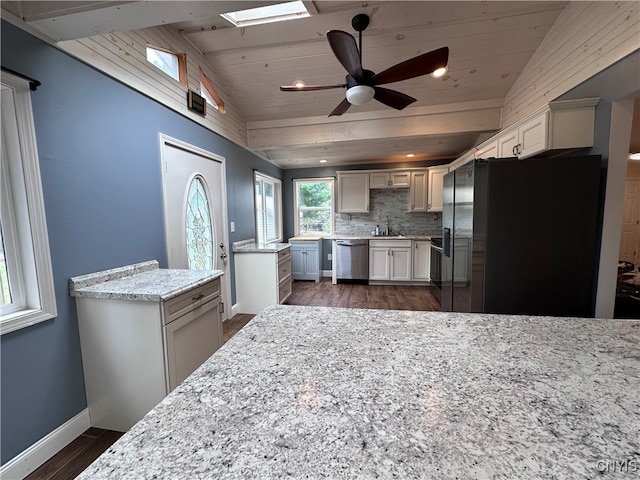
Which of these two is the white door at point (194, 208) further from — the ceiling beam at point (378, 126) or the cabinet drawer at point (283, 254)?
the ceiling beam at point (378, 126)

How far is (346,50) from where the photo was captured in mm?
1814

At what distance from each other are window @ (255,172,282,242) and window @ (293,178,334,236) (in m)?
0.39

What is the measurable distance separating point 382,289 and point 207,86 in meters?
3.87

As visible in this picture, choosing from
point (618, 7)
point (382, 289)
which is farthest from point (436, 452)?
point (382, 289)

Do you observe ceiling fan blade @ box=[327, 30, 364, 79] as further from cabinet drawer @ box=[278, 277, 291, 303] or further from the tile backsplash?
the tile backsplash

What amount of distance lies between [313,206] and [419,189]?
2080mm

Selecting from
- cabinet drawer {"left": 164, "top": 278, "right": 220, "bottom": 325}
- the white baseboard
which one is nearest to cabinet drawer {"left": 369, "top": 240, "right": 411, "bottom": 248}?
cabinet drawer {"left": 164, "top": 278, "right": 220, "bottom": 325}

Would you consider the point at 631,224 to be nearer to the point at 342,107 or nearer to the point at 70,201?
the point at 342,107

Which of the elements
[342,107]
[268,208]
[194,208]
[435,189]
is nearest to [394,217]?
[435,189]

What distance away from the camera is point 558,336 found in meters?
0.93

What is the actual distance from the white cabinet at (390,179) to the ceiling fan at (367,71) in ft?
8.81

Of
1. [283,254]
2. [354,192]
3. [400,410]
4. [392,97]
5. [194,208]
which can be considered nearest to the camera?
[400,410]

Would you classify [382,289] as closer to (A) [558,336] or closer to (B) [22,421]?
(A) [558,336]

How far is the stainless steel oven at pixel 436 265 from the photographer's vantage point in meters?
4.02
